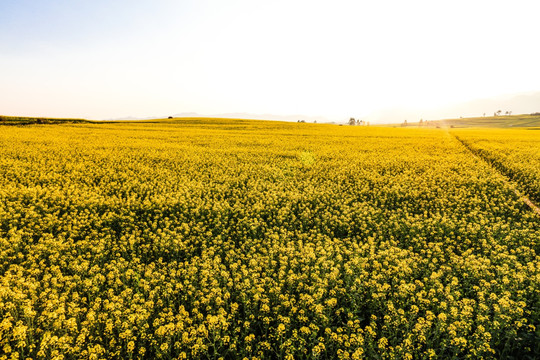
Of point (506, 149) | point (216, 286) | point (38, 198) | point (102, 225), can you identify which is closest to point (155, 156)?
point (38, 198)

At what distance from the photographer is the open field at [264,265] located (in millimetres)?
5672

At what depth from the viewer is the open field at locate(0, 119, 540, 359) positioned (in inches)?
223

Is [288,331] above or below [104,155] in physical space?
below

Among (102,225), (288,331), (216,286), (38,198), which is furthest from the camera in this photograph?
(38,198)

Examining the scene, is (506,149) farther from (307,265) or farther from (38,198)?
(38,198)

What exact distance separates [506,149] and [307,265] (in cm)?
3560

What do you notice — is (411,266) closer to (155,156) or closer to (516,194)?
(516,194)

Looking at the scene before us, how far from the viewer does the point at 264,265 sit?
7996 mm

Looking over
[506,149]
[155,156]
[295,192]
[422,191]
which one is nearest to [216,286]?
[295,192]

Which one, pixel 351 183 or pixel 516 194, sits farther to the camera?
pixel 351 183

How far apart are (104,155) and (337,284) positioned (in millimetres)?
24558

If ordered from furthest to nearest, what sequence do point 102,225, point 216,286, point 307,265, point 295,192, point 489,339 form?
point 295,192 < point 102,225 < point 307,265 < point 216,286 < point 489,339

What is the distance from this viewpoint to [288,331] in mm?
6066

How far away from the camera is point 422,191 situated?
16.2 meters
